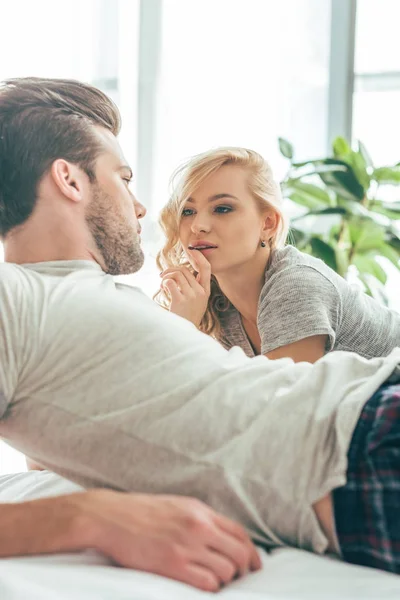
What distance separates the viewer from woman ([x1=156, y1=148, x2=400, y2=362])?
1.86m

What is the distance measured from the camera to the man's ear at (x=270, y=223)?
7.15 feet

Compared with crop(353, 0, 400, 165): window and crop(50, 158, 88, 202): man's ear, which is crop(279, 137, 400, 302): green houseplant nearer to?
crop(353, 0, 400, 165): window

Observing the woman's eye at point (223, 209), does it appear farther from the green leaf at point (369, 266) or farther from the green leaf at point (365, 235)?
the green leaf at point (369, 266)

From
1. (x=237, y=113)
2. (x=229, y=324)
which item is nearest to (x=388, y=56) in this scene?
(x=237, y=113)

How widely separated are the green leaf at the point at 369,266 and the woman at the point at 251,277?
0.78 meters

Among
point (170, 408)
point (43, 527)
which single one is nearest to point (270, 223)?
point (170, 408)

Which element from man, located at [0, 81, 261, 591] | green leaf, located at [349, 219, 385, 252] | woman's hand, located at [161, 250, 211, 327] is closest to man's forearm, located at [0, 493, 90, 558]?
man, located at [0, 81, 261, 591]

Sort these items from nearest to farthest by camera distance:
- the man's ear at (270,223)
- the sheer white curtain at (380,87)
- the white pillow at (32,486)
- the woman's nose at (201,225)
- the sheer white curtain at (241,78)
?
the white pillow at (32,486)
the woman's nose at (201,225)
the man's ear at (270,223)
the sheer white curtain at (380,87)
the sheer white curtain at (241,78)

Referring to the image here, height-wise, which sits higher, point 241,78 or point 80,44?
point 80,44

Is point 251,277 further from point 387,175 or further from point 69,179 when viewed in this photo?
point 387,175

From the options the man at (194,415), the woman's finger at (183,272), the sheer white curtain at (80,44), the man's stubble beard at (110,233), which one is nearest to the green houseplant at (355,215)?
the woman's finger at (183,272)

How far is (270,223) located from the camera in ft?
7.21

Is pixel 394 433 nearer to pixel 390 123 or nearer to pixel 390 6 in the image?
pixel 390 123

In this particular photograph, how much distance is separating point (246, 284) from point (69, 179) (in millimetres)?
803
